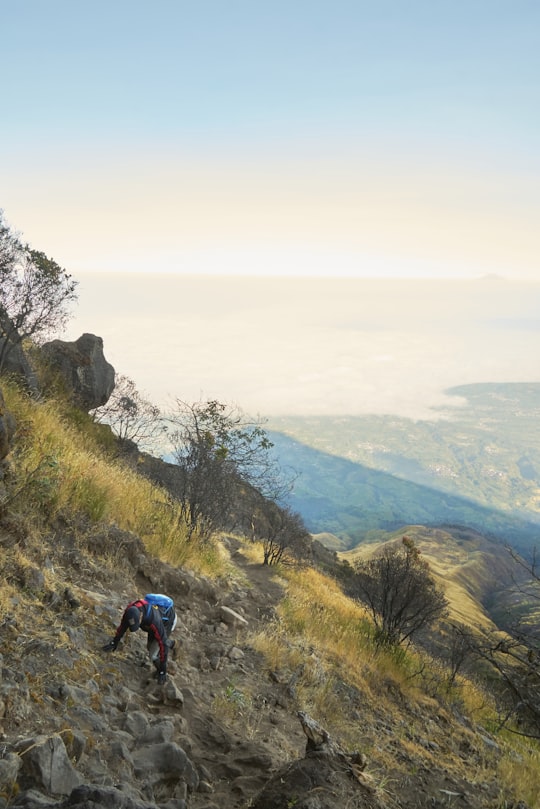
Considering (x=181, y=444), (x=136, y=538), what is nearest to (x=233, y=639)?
(x=136, y=538)

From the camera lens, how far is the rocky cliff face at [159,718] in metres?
3.41

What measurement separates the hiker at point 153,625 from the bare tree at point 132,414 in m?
22.7

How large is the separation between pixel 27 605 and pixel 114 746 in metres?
1.69

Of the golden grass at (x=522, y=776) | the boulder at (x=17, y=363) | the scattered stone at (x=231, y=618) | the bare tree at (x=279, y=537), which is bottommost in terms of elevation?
the bare tree at (x=279, y=537)

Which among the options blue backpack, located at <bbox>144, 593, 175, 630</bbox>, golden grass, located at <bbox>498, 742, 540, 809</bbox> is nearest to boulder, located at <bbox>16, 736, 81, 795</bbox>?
blue backpack, located at <bbox>144, 593, 175, 630</bbox>

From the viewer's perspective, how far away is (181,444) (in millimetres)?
15125

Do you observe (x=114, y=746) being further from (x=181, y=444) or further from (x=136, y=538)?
(x=181, y=444)

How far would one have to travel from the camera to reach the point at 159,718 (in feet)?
14.9

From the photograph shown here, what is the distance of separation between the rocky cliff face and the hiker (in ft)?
0.43

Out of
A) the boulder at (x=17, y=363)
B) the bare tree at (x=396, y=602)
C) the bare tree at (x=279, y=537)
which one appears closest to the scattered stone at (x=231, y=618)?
the bare tree at (x=396, y=602)

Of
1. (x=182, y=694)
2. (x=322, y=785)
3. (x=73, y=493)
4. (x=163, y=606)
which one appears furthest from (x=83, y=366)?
(x=322, y=785)

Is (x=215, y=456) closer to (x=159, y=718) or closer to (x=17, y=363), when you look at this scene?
(x=17, y=363)

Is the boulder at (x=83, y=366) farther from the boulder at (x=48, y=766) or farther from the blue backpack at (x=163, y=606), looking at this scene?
the boulder at (x=48, y=766)

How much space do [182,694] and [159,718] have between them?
2.78ft
